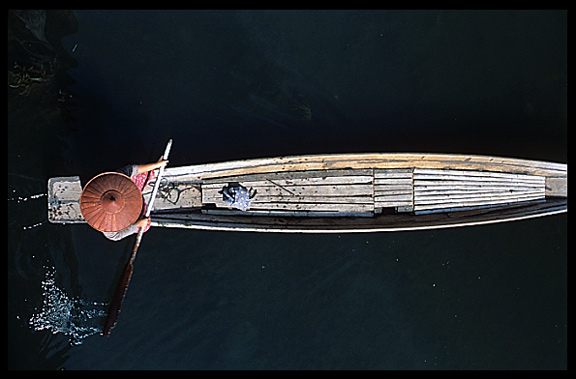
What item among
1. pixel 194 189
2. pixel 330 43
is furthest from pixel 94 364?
pixel 330 43

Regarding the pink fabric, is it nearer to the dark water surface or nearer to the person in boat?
the person in boat

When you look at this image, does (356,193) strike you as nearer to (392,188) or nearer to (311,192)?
(392,188)

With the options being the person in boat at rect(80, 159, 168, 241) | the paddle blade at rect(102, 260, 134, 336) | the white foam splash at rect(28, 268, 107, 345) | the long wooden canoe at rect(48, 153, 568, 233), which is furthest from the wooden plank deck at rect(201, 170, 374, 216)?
the white foam splash at rect(28, 268, 107, 345)

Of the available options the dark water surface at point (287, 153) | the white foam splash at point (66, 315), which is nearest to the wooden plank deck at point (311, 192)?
the dark water surface at point (287, 153)

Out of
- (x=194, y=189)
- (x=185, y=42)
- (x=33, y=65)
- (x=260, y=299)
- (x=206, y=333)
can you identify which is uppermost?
(x=185, y=42)

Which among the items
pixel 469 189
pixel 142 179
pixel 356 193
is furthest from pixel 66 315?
pixel 469 189

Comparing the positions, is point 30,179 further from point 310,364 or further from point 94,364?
point 310,364

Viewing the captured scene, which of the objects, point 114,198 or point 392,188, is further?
point 392,188

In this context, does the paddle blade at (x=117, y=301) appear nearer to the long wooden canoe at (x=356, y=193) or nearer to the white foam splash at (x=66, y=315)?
the white foam splash at (x=66, y=315)
